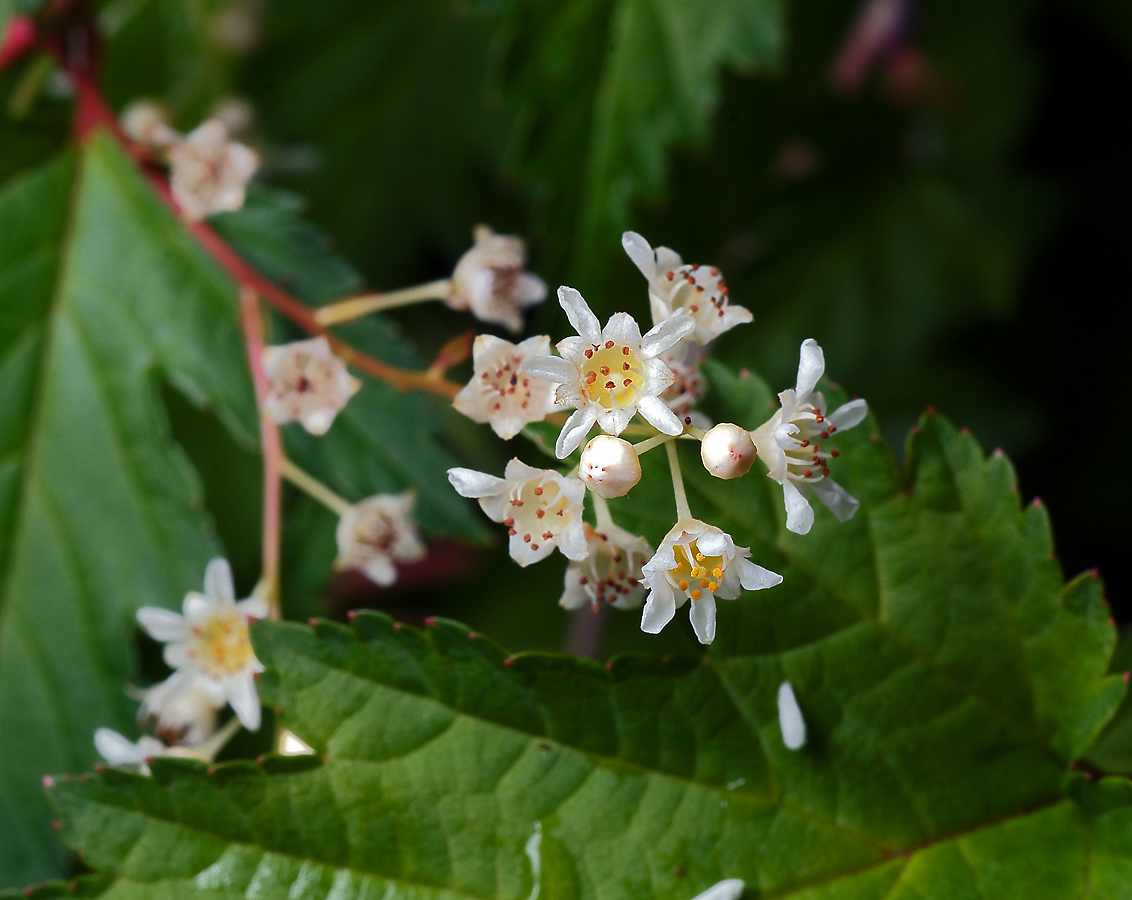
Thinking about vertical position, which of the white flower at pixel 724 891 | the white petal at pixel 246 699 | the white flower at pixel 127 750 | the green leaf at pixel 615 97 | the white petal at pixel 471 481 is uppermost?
the green leaf at pixel 615 97

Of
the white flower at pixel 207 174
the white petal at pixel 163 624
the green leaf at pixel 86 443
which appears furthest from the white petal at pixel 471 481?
the white flower at pixel 207 174

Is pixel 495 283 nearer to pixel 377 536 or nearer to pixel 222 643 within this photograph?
pixel 377 536

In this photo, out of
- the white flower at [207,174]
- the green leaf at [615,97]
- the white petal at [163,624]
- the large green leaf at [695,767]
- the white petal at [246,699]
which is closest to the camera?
the large green leaf at [695,767]

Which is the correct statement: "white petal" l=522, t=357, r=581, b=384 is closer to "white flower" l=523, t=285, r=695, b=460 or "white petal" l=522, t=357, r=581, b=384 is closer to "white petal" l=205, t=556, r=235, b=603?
"white flower" l=523, t=285, r=695, b=460

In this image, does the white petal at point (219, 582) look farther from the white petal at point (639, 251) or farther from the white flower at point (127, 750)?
the white petal at point (639, 251)

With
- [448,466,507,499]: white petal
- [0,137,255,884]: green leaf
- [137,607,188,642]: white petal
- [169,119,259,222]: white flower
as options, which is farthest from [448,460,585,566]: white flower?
[169,119,259,222]: white flower
